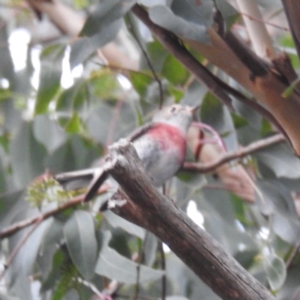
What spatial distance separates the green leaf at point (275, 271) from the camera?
970 mm

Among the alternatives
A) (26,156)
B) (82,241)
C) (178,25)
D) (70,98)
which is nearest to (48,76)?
(70,98)

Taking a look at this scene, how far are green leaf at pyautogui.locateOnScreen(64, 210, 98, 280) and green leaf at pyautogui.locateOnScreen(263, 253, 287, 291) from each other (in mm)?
324

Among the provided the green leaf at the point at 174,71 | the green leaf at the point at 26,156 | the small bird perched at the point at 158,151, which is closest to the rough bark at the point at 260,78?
the small bird perched at the point at 158,151

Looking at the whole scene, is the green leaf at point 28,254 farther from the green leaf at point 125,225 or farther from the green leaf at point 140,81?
the green leaf at point 140,81

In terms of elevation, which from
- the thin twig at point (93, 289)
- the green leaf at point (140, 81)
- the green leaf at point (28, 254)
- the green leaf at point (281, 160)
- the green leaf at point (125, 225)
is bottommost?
the green leaf at point (281, 160)

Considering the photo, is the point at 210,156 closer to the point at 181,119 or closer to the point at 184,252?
the point at 181,119

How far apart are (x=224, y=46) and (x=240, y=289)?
43 cm

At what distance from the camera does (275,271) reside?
0.98 meters

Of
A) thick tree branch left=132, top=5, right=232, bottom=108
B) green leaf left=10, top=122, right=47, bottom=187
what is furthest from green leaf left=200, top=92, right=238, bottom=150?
green leaf left=10, top=122, right=47, bottom=187

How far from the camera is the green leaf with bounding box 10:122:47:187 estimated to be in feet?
4.75

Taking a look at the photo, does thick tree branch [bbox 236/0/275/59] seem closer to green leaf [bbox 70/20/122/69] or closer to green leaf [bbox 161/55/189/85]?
green leaf [bbox 70/20/122/69]

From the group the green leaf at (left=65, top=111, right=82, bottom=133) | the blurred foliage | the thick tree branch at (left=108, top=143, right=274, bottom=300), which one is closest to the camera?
the thick tree branch at (left=108, top=143, right=274, bottom=300)

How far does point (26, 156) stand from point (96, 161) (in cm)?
18

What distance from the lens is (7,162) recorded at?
1573 mm
